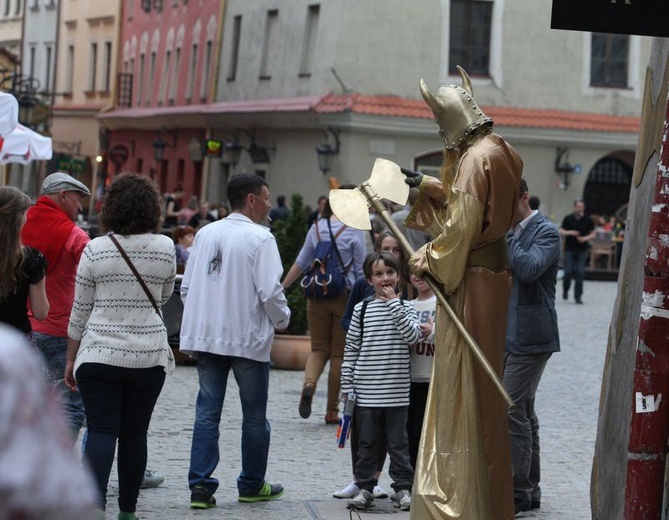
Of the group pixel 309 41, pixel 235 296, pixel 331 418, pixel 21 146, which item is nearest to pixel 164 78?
pixel 309 41

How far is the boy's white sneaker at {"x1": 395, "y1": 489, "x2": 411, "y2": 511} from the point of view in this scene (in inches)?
335

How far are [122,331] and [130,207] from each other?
0.58m

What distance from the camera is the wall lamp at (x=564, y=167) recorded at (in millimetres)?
39062

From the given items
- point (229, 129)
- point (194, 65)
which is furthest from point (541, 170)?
point (194, 65)

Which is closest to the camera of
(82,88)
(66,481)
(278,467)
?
(66,481)

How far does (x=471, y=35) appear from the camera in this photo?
127ft

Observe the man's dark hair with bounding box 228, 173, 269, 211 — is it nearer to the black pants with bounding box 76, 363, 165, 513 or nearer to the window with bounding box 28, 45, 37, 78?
the black pants with bounding box 76, 363, 165, 513

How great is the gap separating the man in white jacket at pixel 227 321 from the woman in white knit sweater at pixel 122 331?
924mm

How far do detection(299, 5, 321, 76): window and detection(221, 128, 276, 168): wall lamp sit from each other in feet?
8.41

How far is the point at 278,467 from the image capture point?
33.0 ft

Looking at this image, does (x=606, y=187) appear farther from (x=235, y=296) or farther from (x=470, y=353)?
(x=470, y=353)

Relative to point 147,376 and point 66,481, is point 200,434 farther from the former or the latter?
point 66,481

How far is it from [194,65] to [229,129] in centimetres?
609

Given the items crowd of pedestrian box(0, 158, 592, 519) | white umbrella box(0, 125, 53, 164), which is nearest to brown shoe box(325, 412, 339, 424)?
crowd of pedestrian box(0, 158, 592, 519)
